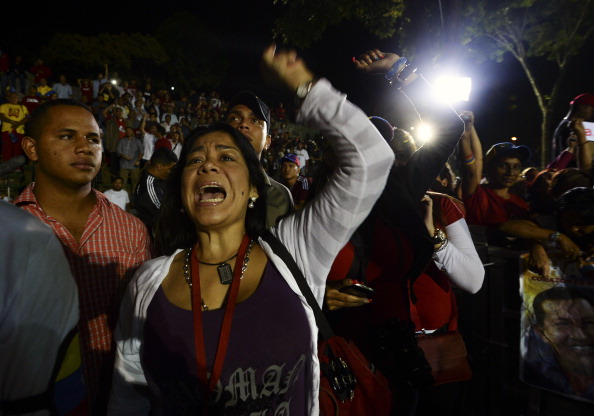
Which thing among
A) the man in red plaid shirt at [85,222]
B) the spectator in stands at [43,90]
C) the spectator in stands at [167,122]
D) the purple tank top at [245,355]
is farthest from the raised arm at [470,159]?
the spectator in stands at [167,122]

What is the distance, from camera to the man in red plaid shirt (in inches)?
86.4

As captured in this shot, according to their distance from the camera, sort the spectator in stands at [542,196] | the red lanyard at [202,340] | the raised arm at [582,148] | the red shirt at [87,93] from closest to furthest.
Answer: the red lanyard at [202,340] → the spectator in stands at [542,196] → the raised arm at [582,148] → the red shirt at [87,93]

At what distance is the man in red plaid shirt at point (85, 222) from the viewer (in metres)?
2.20

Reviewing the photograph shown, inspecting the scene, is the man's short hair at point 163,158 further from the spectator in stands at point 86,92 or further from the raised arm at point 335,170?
the spectator in stands at point 86,92

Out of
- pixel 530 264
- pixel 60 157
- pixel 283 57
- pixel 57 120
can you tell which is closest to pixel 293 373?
pixel 283 57

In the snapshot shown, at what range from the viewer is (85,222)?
7.86ft

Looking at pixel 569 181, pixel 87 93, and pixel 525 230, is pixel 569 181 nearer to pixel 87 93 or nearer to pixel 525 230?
pixel 525 230

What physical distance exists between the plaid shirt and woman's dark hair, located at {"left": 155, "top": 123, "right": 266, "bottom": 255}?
32 centimetres

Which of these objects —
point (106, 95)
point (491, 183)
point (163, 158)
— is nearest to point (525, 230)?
point (491, 183)

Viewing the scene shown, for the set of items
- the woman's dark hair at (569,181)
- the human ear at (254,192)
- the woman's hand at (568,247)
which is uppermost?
the woman's dark hair at (569,181)

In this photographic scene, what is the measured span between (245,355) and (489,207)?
306 cm

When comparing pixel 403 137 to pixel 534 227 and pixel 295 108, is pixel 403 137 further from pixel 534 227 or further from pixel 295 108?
pixel 295 108

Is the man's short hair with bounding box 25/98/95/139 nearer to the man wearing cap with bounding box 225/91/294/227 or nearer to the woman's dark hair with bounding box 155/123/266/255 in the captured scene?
the woman's dark hair with bounding box 155/123/266/255

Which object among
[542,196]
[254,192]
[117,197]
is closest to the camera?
[254,192]
